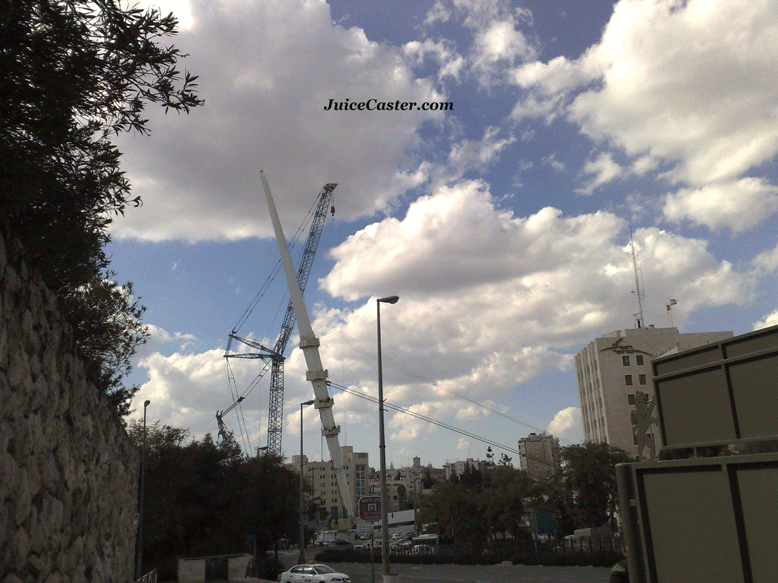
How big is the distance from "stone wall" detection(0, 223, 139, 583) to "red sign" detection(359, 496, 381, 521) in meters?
8.52

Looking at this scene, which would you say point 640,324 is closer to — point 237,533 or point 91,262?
point 237,533

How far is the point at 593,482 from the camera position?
155 feet

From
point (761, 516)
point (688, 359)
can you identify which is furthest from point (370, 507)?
point (761, 516)

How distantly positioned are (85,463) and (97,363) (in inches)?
125

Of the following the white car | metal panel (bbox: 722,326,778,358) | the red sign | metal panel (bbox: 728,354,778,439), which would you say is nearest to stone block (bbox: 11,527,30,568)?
metal panel (bbox: 728,354,778,439)

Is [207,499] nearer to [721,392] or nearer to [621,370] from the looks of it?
[721,392]

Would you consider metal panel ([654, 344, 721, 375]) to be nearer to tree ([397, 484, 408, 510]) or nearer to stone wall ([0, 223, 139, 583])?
stone wall ([0, 223, 139, 583])

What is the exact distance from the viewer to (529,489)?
181 ft

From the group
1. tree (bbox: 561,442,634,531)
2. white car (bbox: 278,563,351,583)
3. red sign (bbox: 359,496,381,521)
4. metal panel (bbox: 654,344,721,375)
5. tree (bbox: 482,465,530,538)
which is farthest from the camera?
tree (bbox: 482,465,530,538)

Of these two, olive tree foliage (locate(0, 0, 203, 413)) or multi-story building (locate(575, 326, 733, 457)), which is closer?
→ olive tree foliage (locate(0, 0, 203, 413))

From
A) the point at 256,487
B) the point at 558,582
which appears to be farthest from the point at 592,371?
the point at 558,582

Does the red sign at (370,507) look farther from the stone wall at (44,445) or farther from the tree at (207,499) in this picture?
the tree at (207,499)

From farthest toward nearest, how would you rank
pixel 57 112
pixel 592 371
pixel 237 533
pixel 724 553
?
pixel 592 371, pixel 237 533, pixel 57 112, pixel 724 553

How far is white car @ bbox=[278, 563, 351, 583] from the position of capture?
29.9 m
